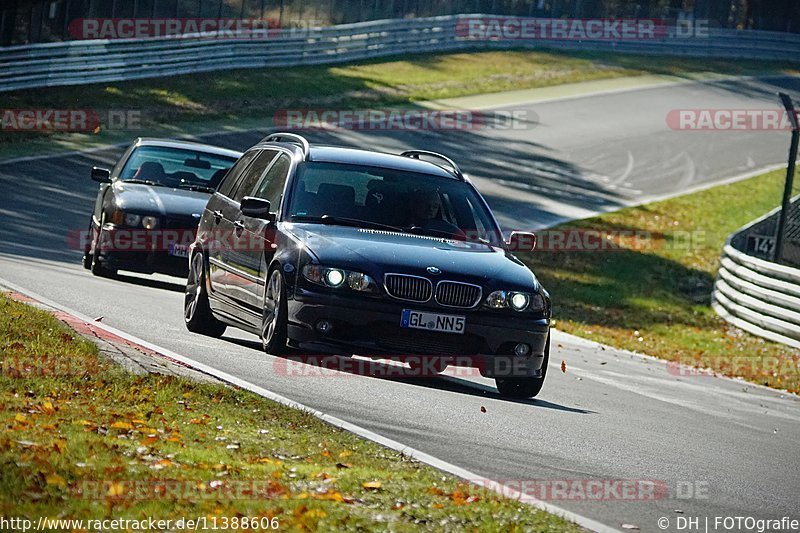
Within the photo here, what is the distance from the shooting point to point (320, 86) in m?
43.2

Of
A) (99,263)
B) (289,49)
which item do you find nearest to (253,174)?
(99,263)

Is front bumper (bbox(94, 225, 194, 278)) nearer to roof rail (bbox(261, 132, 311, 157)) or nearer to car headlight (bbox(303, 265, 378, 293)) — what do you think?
roof rail (bbox(261, 132, 311, 157))

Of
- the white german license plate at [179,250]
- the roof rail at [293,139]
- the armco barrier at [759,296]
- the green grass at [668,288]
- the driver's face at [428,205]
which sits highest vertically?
the roof rail at [293,139]

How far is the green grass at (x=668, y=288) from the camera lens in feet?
64.6

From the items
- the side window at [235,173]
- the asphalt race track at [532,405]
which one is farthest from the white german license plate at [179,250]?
the side window at [235,173]

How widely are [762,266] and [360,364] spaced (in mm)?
11699

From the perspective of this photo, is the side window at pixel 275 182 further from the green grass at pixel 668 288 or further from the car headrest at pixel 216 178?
the green grass at pixel 668 288

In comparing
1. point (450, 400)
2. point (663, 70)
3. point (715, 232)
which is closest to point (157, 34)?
point (715, 232)

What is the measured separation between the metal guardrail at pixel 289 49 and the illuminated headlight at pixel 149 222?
18736mm

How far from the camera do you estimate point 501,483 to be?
7473 mm

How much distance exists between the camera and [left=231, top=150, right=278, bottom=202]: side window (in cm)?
1222

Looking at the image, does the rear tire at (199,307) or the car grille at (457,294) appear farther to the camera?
the rear tire at (199,307)

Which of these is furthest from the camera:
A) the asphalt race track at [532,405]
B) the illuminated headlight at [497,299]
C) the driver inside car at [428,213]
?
the driver inside car at [428,213]

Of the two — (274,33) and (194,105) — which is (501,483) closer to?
(194,105)
